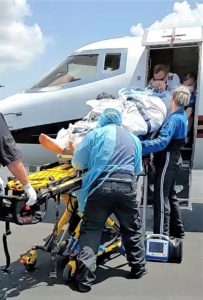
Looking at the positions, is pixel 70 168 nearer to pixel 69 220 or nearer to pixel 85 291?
pixel 69 220

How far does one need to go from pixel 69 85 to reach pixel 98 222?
376 centimetres

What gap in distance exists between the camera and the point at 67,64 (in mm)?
8086

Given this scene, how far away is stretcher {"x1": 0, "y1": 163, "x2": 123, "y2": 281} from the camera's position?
3971 millimetres

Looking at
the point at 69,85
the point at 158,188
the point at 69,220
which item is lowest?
the point at 69,220

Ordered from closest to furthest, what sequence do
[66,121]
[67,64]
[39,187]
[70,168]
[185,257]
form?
[39,187] → [70,168] → [185,257] → [66,121] → [67,64]

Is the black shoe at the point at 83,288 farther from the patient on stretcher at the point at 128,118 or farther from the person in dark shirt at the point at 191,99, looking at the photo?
the person in dark shirt at the point at 191,99

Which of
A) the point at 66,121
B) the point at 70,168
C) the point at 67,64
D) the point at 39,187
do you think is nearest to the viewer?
the point at 39,187

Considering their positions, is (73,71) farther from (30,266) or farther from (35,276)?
(35,276)

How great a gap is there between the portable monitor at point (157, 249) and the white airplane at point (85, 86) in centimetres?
209

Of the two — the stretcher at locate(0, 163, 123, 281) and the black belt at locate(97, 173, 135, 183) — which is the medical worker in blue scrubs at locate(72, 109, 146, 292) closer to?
the black belt at locate(97, 173, 135, 183)

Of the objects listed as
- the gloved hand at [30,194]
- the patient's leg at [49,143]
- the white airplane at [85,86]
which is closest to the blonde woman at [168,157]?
the patient's leg at [49,143]

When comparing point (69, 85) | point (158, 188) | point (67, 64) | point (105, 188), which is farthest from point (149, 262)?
point (67, 64)

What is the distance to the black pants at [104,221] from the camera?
14.3 ft

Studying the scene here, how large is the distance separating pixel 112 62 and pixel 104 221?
12.9 feet
